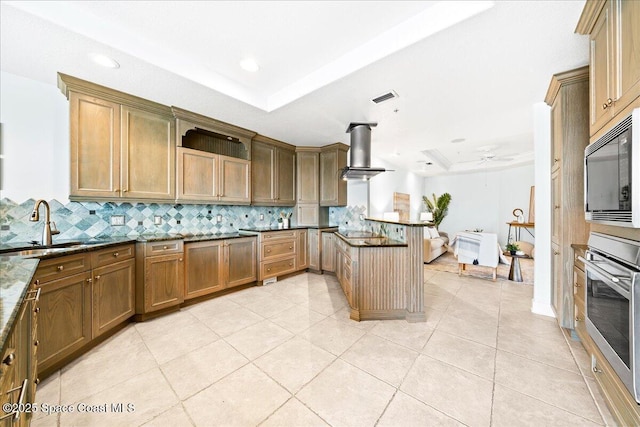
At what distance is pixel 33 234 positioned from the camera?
2.17 metres

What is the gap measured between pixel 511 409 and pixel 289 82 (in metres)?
3.18

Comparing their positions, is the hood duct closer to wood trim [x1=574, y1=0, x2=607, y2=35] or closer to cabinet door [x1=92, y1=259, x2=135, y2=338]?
wood trim [x1=574, y1=0, x2=607, y2=35]

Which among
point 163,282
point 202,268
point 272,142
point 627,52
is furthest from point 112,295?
point 627,52

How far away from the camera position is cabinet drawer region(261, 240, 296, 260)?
143 inches

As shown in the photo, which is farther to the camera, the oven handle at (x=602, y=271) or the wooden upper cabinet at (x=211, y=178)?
the wooden upper cabinet at (x=211, y=178)

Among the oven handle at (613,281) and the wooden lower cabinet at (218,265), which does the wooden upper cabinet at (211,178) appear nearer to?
the wooden lower cabinet at (218,265)

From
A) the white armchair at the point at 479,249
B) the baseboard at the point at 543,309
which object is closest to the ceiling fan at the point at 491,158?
the white armchair at the point at 479,249

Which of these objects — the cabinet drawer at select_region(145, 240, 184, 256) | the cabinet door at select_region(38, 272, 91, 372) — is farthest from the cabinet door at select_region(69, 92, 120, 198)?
the cabinet door at select_region(38, 272, 91, 372)

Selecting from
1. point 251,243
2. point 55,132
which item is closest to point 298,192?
point 251,243

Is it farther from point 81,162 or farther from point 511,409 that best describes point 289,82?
point 511,409

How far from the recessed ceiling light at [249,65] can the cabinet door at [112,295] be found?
7.34ft

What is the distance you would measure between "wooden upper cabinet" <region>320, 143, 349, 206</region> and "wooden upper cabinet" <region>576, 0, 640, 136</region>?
310 cm

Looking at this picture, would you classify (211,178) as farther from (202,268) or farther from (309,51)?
(309,51)

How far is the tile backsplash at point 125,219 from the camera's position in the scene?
2.11 m
